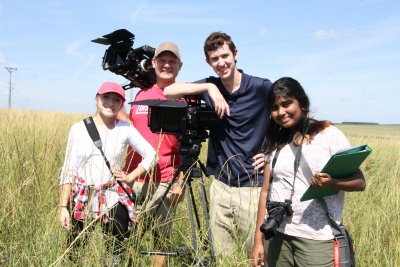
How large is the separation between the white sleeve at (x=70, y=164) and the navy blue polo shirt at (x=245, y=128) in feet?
2.87

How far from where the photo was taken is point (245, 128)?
2.34 meters

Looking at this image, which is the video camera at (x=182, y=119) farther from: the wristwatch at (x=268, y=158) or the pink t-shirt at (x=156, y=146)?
the wristwatch at (x=268, y=158)

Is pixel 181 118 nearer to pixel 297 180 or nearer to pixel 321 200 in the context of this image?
pixel 297 180

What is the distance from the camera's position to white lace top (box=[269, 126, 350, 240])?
180cm

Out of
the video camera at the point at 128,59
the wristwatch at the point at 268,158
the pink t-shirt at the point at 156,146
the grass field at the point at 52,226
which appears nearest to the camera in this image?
the grass field at the point at 52,226

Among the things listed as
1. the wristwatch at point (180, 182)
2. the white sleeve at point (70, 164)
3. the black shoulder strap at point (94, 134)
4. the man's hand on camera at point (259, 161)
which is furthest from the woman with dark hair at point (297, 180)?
the white sleeve at point (70, 164)

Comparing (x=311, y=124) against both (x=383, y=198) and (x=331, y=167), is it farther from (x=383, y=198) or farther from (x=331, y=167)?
(x=383, y=198)

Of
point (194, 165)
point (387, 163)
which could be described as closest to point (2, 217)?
point (194, 165)

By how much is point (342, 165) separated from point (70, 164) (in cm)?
149

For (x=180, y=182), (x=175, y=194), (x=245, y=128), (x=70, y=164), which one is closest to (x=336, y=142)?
(x=245, y=128)

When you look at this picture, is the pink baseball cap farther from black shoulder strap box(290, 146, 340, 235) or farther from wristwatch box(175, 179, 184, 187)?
black shoulder strap box(290, 146, 340, 235)

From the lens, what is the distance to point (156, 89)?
269 cm

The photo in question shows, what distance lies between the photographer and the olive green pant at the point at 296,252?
1773 millimetres

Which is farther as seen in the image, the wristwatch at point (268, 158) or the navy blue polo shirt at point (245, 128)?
the navy blue polo shirt at point (245, 128)
